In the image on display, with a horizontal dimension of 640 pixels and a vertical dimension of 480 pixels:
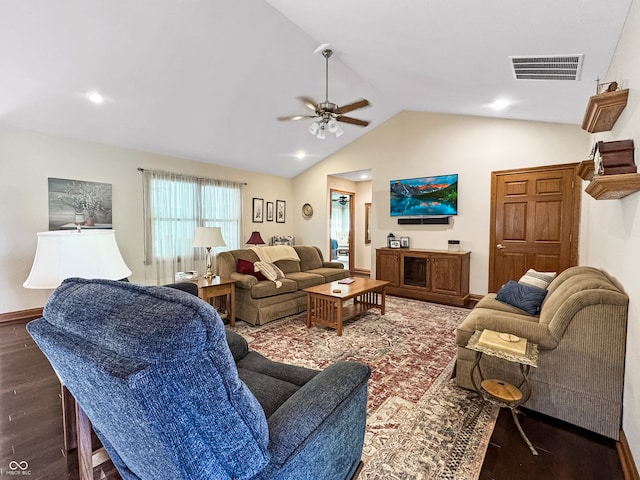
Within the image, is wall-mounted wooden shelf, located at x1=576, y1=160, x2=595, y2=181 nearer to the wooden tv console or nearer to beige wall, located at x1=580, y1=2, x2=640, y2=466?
beige wall, located at x1=580, y1=2, x2=640, y2=466

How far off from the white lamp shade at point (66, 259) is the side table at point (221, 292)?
202 cm

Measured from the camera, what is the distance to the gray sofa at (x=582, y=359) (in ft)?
5.71

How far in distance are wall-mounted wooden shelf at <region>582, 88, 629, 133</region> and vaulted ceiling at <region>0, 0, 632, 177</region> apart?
48 cm

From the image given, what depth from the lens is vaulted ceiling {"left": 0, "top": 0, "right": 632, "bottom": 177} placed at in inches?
86.4

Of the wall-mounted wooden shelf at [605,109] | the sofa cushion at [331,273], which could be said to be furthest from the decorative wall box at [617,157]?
the sofa cushion at [331,273]

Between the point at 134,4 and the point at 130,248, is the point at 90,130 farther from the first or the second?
the point at 134,4

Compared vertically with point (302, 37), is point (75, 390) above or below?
below

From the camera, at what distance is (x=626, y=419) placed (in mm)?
1649

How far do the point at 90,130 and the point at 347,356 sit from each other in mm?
4399

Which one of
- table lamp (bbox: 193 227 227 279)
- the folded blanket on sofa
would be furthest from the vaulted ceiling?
the folded blanket on sofa

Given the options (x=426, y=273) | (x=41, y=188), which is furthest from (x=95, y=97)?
(x=426, y=273)

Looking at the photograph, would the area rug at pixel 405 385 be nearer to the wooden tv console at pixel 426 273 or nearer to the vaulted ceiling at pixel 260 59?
the wooden tv console at pixel 426 273

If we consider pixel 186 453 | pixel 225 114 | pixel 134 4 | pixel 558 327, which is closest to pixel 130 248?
pixel 225 114

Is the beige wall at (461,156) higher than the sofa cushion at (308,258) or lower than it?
higher
